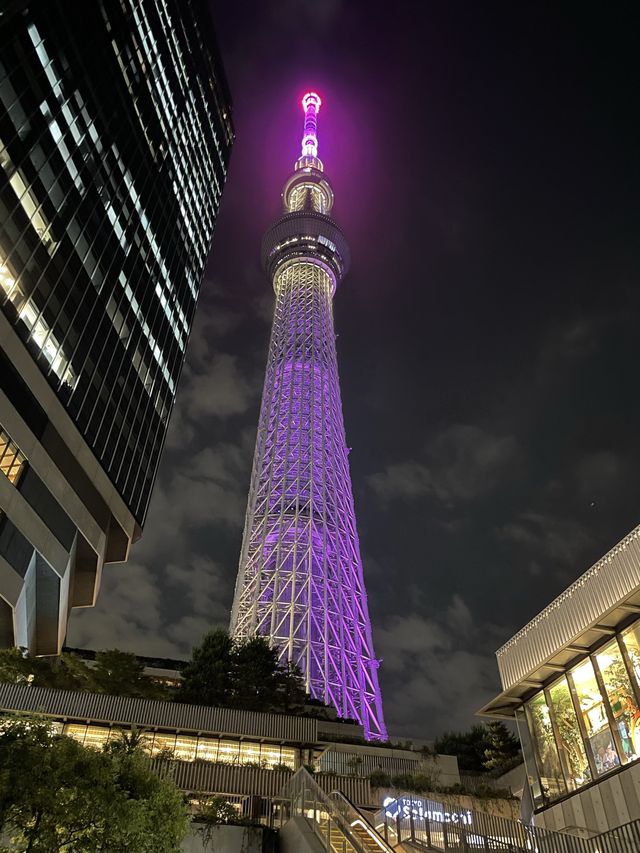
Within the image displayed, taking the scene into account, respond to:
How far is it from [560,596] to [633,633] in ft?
9.96

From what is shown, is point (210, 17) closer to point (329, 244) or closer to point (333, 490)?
point (329, 244)

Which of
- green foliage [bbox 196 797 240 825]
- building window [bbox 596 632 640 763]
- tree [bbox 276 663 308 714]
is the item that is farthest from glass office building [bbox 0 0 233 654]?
building window [bbox 596 632 640 763]

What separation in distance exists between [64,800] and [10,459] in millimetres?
25501

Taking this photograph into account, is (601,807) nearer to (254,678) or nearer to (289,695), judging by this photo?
(289,695)

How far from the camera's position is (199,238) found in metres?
66.9

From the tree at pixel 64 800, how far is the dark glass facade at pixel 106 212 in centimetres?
2555

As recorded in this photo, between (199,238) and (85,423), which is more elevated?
(199,238)

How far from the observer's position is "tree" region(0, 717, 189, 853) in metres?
13.9

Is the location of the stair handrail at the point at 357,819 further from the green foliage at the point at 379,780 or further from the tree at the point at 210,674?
the tree at the point at 210,674

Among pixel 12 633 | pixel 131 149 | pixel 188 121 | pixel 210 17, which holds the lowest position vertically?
pixel 12 633

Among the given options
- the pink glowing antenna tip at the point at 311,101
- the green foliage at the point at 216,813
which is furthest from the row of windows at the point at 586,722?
the pink glowing antenna tip at the point at 311,101

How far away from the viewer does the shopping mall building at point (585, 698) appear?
58.1 feet

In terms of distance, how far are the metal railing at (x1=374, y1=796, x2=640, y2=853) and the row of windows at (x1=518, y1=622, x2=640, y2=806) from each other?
115 inches

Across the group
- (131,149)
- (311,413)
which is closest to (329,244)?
(311,413)
